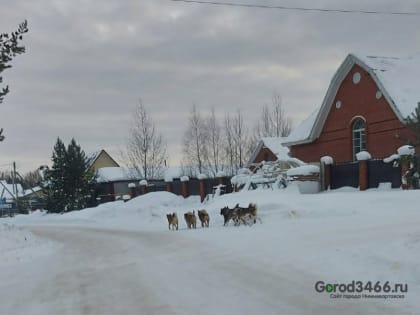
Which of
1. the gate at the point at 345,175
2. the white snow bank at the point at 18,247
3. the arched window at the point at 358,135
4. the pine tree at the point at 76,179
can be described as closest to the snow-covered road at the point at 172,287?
the white snow bank at the point at 18,247

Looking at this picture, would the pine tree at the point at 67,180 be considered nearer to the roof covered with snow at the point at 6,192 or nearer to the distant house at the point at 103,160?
the roof covered with snow at the point at 6,192

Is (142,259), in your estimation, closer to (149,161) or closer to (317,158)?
(317,158)

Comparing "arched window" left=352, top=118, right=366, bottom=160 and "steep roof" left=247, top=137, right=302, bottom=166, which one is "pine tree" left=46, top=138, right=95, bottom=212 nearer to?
"steep roof" left=247, top=137, right=302, bottom=166

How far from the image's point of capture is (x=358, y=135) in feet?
92.3

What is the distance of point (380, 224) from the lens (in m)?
12.0

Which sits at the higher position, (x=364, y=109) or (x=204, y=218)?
(x=364, y=109)

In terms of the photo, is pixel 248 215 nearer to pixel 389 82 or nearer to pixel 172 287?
pixel 172 287

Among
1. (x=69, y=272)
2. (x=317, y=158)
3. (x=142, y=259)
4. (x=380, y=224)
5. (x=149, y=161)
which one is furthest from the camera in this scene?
(x=149, y=161)

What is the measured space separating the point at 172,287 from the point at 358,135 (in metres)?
22.8

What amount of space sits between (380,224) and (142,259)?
5.95 meters

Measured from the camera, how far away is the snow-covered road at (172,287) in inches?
246

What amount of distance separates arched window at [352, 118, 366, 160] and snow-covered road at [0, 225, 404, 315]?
1856cm

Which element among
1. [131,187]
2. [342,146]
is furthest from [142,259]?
[131,187]

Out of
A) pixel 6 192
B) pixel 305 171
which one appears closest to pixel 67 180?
pixel 305 171
